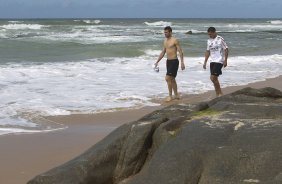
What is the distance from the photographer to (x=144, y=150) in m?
4.15

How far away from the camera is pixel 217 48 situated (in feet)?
30.1

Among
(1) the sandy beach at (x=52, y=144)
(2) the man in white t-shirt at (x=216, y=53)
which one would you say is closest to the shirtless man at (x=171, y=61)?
(2) the man in white t-shirt at (x=216, y=53)

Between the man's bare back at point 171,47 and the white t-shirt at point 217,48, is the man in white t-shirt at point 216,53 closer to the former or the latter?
the white t-shirt at point 217,48

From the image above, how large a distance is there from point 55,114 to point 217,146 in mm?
5033

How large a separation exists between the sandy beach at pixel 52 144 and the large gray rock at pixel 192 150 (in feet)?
3.34

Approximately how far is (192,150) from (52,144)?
299 cm

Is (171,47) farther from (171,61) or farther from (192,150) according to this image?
(192,150)

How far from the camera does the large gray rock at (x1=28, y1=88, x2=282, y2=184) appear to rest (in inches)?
136

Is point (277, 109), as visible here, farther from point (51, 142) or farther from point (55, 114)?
point (55, 114)

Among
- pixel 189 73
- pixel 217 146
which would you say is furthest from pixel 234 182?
pixel 189 73

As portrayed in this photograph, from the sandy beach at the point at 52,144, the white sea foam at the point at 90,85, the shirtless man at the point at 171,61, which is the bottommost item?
the white sea foam at the point at 90,85

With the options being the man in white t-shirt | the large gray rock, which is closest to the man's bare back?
the man in white t-shirt

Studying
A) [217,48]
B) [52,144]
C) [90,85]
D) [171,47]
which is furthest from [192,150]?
[90,85]

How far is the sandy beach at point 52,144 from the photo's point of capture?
17.2 ft
